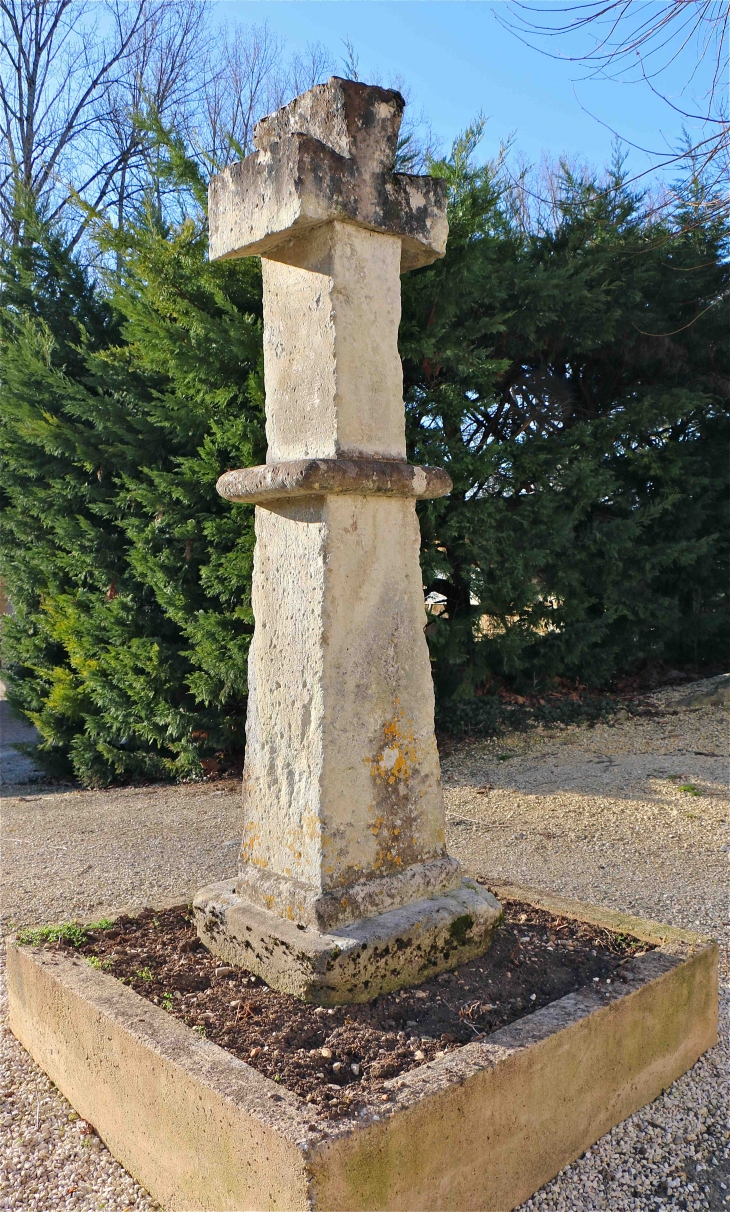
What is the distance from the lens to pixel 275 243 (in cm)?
266

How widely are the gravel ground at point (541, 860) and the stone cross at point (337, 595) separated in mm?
666

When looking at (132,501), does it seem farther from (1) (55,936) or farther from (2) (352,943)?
(2) (352,943)

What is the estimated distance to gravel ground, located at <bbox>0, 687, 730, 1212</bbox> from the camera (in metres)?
2.30

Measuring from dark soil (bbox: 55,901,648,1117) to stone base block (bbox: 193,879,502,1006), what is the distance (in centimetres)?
4

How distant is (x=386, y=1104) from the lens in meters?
1.93

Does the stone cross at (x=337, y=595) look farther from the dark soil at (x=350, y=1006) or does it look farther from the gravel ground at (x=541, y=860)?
the gravel ground at (x=541, y=860)

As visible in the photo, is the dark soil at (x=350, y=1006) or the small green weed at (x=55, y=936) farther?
the small green weed at (x=55, y=936)

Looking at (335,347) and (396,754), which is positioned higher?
(335,347)

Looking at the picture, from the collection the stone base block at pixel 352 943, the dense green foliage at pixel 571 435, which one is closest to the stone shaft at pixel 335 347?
the stone base block at pixel 352 943

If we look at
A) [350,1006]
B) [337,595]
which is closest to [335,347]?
[337,595]

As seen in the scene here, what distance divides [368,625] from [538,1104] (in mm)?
1314

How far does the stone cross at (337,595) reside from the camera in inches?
99.3

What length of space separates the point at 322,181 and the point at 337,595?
1.15 m

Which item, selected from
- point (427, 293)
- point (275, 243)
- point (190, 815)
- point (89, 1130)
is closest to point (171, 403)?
point (427, 293)
